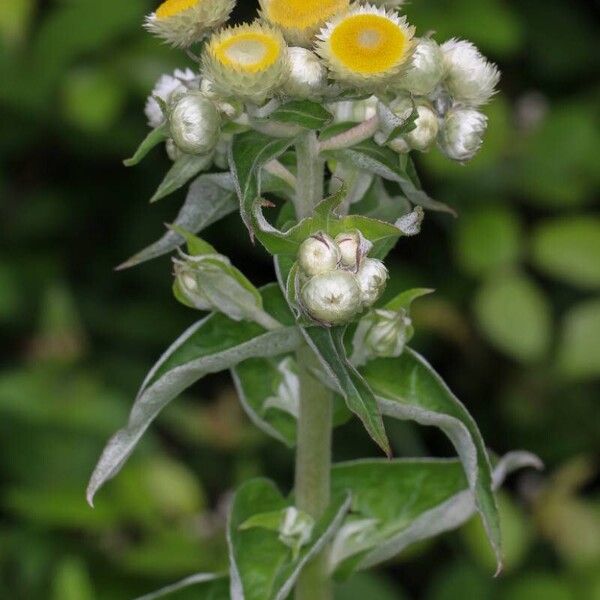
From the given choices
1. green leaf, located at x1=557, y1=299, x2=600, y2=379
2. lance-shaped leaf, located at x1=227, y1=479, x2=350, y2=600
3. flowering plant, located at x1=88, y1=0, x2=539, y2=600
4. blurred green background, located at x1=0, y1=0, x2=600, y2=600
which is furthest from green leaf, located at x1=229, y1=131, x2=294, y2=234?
green leaf, located at x1=557, y1=299, x2=600, y2=379

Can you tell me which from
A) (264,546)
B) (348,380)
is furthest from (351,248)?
(264,546)

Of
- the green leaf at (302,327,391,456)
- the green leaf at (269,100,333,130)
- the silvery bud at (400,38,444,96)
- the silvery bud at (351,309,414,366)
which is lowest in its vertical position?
the silvery bud at (351,309,414,366)

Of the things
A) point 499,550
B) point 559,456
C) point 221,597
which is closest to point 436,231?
point 559,456

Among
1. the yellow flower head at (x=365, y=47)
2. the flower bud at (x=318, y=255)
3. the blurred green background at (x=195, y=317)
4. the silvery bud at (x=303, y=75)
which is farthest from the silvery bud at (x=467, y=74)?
the blurred green background at (x=195, y=317)

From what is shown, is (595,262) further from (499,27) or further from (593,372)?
(499,27)

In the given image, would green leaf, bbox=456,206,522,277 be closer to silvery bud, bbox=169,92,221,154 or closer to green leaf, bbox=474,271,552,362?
green leaf, bbox=474,271,552,362

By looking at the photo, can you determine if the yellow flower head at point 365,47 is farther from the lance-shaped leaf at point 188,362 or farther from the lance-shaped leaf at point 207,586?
the lance-shaped leaf at point 207,586
